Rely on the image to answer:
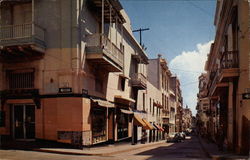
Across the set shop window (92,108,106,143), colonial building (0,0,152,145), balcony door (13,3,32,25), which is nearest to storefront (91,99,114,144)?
shop window (92,108,106,143)

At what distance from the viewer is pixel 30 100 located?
16.6 m

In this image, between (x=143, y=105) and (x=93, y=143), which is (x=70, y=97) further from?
(x=143, y=105)

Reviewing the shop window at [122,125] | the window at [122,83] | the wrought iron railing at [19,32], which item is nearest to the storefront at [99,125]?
the shop window at [122,125]

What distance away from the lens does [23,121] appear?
1688 cm

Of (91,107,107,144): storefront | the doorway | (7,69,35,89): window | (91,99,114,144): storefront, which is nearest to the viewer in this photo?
the doorway

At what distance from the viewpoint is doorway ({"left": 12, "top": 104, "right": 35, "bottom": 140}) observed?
54.9 ft

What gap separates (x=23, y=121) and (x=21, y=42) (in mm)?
4728

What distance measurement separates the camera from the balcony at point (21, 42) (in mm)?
15492

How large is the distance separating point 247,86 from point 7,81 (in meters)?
13.8

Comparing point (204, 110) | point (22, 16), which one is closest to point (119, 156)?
point (22, 16)

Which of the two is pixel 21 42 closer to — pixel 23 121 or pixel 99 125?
pixel 23 121

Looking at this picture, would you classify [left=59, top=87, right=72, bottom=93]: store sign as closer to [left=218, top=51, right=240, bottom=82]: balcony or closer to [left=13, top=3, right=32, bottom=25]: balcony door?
[left=13, top=3, right=32, bottom=25]: balcony door

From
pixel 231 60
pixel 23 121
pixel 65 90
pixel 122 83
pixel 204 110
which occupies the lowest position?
pixel 204 110

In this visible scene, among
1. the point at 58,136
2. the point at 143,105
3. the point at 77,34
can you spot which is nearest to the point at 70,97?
the point at 58,136
